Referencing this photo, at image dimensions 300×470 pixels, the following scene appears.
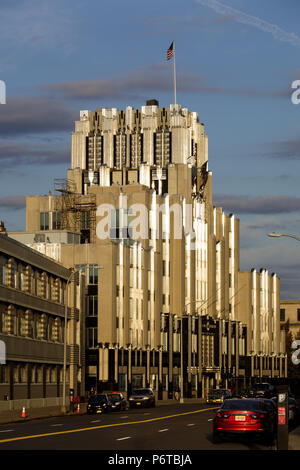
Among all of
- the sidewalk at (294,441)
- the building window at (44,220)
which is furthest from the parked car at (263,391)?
the building window at (44,220)

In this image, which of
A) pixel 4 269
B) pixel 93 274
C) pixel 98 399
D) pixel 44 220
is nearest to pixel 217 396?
pixel 98 399

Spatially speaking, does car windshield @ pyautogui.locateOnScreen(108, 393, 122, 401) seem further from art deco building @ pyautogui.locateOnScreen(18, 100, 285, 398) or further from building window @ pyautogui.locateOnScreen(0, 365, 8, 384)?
art deco building @ pyautogui.locateOnScreen(18, 100, 285, 398)

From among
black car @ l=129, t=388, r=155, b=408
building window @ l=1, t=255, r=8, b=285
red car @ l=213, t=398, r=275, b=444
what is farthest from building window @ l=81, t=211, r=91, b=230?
red car @ l=213, t=398, r=275, b=444

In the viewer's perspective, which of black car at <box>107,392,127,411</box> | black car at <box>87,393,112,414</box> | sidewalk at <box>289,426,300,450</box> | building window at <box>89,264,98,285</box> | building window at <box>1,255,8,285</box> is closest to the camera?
sidewalk at <box>289,426,300,450</box>

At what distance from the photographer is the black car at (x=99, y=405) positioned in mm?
64750

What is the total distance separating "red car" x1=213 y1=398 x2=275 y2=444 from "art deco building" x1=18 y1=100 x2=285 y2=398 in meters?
75.5

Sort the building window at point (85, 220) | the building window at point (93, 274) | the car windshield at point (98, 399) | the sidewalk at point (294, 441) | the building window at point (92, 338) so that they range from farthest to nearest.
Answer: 1. the building window at point (85, 220)
2. the building window at point (93, 274)
3. the building window at point (92, 338)
4. the car windshield at point (98, 399)
5. the sidewalk at point (294, 441)

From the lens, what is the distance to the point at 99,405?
65.1m

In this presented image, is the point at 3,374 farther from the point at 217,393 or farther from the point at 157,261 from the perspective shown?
the point at 157,261

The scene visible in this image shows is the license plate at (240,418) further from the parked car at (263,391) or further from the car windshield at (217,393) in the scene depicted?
the car windshield at (217,393)

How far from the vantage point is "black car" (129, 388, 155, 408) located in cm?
8106

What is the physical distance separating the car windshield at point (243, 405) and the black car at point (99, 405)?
1256 inches
